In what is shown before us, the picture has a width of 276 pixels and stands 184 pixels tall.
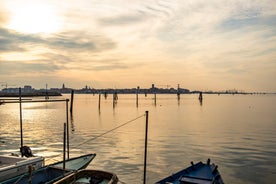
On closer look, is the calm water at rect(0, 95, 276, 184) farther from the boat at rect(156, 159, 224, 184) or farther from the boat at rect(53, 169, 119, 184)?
the boat at rect(53, 169, 119, 184)

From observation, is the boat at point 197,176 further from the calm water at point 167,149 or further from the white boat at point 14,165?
the white boat at point 14,165

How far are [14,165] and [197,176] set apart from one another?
9.80 metres

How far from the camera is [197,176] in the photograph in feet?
49.0

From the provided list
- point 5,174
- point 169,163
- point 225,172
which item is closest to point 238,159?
point 225,172

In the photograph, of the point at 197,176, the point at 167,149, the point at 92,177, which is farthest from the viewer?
the point at 167,149

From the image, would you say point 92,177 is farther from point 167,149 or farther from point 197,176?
point 167,149

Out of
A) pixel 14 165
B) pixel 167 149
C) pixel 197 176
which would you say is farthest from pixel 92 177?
pixel 167 149

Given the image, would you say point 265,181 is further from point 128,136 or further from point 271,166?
point 128,136

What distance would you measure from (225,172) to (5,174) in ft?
46.1

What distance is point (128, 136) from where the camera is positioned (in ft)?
111

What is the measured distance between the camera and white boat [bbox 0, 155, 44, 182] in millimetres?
13969

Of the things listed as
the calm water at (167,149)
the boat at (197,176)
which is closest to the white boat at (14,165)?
the calm water at (167,149)

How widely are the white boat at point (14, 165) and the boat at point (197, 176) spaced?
7513 millimetres

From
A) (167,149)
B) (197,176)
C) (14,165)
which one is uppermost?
(14,165)
